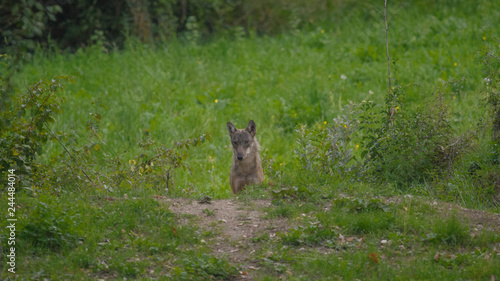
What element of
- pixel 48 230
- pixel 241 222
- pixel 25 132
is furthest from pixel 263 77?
pixel 48 230

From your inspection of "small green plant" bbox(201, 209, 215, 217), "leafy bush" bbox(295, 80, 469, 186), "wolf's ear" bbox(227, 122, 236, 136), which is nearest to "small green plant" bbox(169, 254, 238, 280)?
"small green plant" bbox(201, 209, 215, 217)

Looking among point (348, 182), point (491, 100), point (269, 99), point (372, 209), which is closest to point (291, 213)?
point (372, 209)

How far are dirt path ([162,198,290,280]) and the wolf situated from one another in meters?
1.96

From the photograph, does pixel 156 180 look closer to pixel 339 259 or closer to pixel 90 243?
pixel 90 243

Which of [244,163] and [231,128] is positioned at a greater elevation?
[231,128]

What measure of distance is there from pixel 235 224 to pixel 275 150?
5.33 meters

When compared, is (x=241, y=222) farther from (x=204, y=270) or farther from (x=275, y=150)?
(x=275, y=150)

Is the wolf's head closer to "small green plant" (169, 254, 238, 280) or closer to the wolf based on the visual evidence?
the wolf

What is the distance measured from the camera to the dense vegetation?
5.76 meters

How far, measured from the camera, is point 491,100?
27.3 feet

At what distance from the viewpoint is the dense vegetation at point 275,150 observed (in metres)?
5.76

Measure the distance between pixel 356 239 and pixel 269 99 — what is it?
7943mm

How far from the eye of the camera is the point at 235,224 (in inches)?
267

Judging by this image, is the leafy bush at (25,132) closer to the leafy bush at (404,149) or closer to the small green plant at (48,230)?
the small green plant at (48,230)
